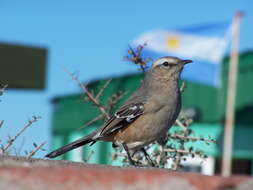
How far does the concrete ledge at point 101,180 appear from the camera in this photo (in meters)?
2.13

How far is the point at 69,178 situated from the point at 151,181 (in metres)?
0.26

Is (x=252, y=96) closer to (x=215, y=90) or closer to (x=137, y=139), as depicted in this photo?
(x=215, y=90)

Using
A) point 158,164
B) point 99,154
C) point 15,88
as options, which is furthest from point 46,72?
point 99,154

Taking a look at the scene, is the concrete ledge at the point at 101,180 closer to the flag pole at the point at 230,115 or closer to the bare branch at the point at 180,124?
the bare branch at the point at 180,124

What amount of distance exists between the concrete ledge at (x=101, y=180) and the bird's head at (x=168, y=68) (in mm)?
3561

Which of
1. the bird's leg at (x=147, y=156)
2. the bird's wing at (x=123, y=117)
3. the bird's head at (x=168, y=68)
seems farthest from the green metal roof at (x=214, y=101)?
the bird's leg at (x=147, y=156)

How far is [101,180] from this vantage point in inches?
84.6

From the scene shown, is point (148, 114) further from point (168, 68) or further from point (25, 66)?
point (25, 66)

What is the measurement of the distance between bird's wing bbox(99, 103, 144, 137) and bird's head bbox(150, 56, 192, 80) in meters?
0.36

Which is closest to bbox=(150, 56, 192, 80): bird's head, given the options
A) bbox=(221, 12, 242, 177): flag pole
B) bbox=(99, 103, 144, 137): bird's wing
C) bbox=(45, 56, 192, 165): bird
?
bbox=(45, 56, 192, 165): bird

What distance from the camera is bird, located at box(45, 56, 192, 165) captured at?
208 inches

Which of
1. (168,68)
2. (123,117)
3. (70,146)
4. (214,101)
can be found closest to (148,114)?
(123,117)

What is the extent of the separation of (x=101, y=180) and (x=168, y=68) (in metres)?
3.73

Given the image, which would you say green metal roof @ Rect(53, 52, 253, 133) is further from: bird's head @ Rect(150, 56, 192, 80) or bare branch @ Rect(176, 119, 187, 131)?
bare branch @ Rect(176, 119, 187, 131)
